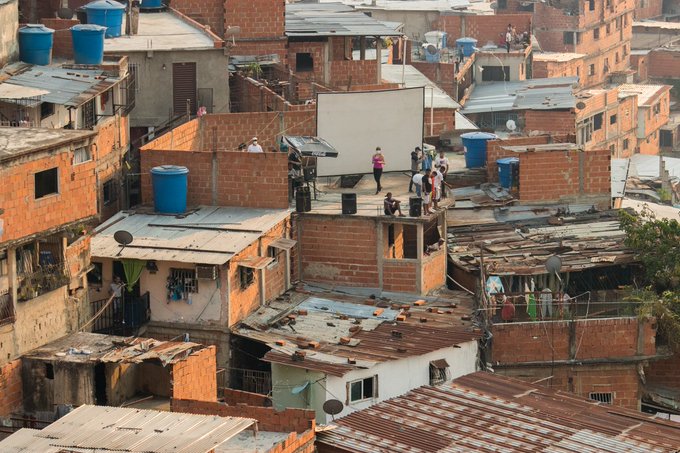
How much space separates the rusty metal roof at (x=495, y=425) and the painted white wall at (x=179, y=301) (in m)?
6.94

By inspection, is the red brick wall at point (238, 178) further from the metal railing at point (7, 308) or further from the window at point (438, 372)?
the metal railing at point (7, 308)

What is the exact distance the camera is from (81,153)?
4403 centimetres

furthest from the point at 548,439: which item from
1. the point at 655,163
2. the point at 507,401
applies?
the point at 655,163

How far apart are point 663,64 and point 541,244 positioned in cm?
5682

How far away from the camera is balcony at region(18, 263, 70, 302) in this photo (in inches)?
1683

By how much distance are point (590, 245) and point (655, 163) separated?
31.1 meters

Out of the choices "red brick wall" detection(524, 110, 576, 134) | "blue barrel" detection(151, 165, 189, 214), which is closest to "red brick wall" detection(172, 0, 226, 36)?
"blue barrel" detection(151, 165, 189, 214)

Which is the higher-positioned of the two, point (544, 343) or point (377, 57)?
point (377, 57)

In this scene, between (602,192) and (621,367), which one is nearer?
(621,367)

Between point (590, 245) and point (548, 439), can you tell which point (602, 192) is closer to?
point (590, 245)

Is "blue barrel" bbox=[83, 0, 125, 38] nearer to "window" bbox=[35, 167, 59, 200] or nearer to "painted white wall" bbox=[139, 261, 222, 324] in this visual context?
"painted white wall" bbox=[139, 261, 222, 324]

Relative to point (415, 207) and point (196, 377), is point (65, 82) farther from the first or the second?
point (196, 377)

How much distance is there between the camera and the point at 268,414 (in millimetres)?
38500

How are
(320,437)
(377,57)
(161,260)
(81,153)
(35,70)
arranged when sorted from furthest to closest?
(377,57) < (35,70) < (161,260) < (81,153) < (320,437)
